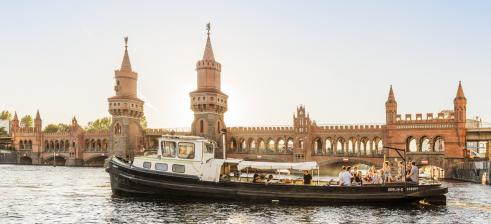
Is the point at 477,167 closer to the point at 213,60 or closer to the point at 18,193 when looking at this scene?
the point at 213,60

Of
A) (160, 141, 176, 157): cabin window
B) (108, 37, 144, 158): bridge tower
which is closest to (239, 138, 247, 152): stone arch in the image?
(108, 37, 144, 158): bridge tower

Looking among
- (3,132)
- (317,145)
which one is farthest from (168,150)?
(3,132)

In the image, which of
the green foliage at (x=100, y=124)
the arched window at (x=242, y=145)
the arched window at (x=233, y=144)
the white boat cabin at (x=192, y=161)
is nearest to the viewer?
the white boat cabin at (x=192, y=161)

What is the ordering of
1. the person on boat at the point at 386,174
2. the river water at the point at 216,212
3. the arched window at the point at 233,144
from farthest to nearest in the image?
the arched window at the point at 233,144, the person on boat at the point at 386,174, the river water at the point at 216,212

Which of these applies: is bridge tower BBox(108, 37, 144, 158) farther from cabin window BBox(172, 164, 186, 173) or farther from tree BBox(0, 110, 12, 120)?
tree BBox(0, 110, 12, 120)

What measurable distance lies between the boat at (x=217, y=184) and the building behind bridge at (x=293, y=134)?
3567 cm

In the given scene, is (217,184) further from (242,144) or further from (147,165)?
(242,144)

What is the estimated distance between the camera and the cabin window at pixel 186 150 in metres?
34.4

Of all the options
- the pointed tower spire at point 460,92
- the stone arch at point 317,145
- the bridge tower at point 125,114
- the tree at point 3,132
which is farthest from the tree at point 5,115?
the pointed tower spire at point 460,92

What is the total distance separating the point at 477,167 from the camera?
59688 mm

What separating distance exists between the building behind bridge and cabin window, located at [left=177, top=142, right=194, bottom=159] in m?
39.6

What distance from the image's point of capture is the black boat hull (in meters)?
32.1

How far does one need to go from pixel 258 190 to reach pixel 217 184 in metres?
2.89

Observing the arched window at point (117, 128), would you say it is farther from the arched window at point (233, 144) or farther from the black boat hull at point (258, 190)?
the black boat hull at point (258, 190)
